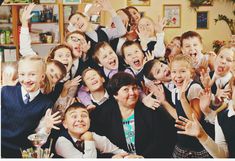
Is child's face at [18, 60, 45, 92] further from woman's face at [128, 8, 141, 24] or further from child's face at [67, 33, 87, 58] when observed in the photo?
woman's face at [128, 8, 141, 24]

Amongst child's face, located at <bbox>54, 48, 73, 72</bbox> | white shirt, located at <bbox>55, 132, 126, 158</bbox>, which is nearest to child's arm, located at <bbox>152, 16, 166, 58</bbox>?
child's face, located at <bbox>54, 48, 73, 72</bbox>

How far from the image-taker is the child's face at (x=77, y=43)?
4.67 meters

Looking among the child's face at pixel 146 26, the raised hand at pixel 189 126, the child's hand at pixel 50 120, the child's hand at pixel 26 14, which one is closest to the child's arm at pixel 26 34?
the child's hand at pixel 26 14

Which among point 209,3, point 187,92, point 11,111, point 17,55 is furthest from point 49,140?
point 209,3

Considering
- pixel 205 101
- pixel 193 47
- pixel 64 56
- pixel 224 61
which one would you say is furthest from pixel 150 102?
pixel 64 56

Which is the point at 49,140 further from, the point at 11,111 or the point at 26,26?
the point at 26,26

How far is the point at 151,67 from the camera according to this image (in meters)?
4.68

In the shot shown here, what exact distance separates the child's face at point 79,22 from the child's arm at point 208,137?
0.99m

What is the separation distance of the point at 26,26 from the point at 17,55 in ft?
0.74

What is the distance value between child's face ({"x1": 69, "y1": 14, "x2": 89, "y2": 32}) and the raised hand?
3.22 ft

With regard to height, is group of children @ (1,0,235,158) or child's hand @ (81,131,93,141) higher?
group of children @ (1,0,235,158)

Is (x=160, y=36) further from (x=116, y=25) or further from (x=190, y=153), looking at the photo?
(x=190, y=153)

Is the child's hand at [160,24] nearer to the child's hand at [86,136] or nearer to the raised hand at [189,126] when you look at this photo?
the raised hand at [189,126]

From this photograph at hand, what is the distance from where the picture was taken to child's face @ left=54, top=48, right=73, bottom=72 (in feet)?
→ 15.3
